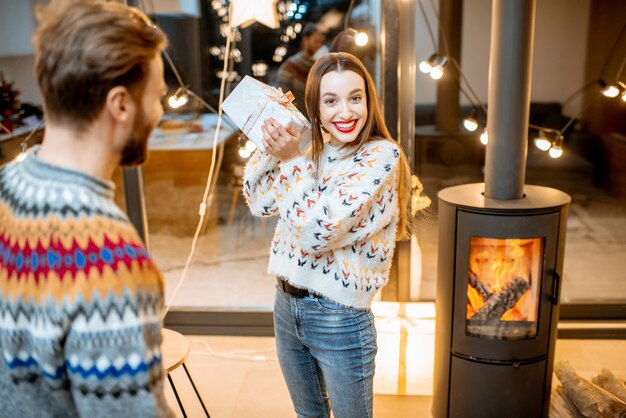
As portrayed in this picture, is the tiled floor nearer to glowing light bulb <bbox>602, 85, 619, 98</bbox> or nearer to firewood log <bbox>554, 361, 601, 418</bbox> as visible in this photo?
firewood log <bbox>554, 361, 601, 418</bbox>

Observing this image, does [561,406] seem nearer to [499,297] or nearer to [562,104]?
[499,297]

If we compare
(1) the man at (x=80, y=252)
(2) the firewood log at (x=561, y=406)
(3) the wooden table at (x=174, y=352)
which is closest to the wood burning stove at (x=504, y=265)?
(2) the firewood log at (x=561, y=406)

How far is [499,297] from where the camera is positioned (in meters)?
2.34

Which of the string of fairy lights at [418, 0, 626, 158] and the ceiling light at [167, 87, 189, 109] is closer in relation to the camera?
the string of fairy lights at [418, 0, 626, 158]

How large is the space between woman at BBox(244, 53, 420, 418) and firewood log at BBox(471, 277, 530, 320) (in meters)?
0.76

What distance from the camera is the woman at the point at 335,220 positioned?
1.58 metres

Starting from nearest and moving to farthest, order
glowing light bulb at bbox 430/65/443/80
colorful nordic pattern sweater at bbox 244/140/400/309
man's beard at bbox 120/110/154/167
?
1. man's beard at bbox 120/110/154/167
2. colorful nordic pattern sweater at bbox 244/140/400/309
3. glowing light bulb at bbox 430/65/443/80

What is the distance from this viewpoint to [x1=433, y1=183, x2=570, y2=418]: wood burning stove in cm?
222

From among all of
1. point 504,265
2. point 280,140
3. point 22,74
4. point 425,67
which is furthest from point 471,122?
point 22,74

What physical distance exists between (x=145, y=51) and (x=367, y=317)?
3.24 ft

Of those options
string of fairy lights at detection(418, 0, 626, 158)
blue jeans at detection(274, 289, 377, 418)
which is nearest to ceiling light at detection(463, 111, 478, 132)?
string of fairy lights at detection(418, 0, 626, 158)

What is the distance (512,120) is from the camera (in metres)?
2.25

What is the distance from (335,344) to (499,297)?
3.02 feet

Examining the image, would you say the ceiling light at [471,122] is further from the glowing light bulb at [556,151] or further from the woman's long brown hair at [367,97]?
the woman's long brown hair at [367,97]
